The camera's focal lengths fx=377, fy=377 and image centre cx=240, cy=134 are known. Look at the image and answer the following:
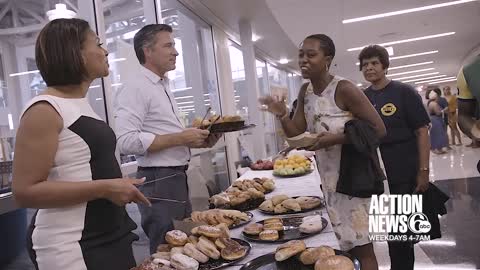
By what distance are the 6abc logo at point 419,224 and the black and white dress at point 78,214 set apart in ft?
6.07

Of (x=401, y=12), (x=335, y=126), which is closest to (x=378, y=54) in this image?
(x=335, y=126)

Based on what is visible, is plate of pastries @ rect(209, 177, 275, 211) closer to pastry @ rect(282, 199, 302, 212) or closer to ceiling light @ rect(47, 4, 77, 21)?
pastry @ rect(282, 199, 302, 212)

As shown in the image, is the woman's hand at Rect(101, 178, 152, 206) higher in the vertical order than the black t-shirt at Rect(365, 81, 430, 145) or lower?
lower

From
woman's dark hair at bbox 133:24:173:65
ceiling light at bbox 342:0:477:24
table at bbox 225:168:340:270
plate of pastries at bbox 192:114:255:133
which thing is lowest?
table at bbox 225:168:340:270

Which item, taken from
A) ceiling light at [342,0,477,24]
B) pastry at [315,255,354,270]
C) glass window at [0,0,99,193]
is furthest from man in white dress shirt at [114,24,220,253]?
ceiling light at [342,0,477,24]

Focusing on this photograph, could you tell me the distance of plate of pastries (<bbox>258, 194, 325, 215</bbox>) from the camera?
5.54 feet

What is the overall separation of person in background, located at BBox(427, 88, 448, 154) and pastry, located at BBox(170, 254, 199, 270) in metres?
8.16

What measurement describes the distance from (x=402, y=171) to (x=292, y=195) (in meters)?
0.66

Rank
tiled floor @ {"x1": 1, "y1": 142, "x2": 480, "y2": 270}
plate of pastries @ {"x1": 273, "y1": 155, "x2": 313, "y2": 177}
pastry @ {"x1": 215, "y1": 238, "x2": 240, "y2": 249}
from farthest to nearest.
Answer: plate of pastries @ {"x1": 273, "y1": 155, "x2": 313, "y2": 177} → tiled floor @ {"x1": 1, "y1": 142, "x2": 480, "y2": 270} → pastry @ {"x1": 215, "y1": 238, "x2": 240, "y2": 249}

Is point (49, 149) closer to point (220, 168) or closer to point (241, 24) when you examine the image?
point (220, 168)

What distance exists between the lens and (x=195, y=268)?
106cm

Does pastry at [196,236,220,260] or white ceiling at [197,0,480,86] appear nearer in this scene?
pastry at [196,236,220,260]

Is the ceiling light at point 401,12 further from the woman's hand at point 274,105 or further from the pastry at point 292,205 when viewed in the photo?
the pastry at point 292,205

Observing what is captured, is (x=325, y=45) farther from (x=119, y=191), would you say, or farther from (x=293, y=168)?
(x=293, y=168)
